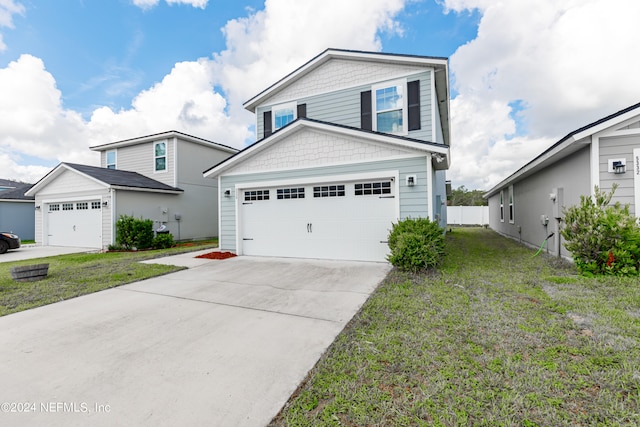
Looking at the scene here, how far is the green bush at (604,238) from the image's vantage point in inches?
203

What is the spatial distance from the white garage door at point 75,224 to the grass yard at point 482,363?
13.5 m

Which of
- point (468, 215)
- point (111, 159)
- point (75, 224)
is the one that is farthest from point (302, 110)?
point (468, 215)

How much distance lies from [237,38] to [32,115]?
55.1 ft

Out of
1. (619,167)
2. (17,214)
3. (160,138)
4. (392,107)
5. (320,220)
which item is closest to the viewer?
(619,167)

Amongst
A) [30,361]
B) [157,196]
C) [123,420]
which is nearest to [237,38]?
[157,196]

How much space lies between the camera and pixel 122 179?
1290 centimetres

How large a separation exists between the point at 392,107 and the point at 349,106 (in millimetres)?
1556

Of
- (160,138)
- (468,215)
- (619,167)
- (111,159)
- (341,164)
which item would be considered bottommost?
(468,215)

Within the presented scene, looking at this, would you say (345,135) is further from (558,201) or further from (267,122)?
(558,201)

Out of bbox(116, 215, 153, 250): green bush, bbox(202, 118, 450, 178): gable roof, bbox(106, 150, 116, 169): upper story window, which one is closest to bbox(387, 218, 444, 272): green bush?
bbox(202, 118, 450, 178): gable roof

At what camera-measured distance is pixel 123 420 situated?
192cm

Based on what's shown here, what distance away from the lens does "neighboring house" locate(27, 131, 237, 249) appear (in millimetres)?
12234

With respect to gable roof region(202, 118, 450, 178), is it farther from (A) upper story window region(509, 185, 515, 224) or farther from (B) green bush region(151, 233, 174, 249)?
(A) upper story window region(509, 185, 515, 224)

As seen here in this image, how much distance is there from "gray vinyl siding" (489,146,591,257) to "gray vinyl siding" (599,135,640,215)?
30cm
